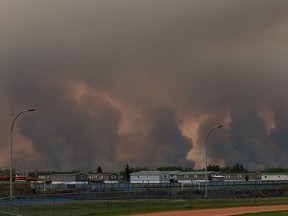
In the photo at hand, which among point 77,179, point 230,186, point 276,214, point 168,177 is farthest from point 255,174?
point 276,214

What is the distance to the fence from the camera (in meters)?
52.4

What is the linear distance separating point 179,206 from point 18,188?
46.8 m

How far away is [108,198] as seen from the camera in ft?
253

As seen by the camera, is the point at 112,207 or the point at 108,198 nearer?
the point at 112,207

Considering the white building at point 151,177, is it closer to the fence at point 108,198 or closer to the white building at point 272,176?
the white building at point 272,176

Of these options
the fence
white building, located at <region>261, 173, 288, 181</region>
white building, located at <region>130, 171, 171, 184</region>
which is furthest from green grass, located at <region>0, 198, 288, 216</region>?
white building, located at <region>261, 173, 288, 181</region>

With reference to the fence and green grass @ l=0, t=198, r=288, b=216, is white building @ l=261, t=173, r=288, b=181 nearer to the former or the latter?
the fence

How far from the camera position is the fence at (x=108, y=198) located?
52400 millimetres

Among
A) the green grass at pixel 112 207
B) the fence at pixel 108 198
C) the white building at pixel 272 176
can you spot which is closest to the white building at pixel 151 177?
the white building at pixel 272 176

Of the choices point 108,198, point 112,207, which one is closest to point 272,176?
point 108,198

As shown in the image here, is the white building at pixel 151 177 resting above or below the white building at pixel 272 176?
above

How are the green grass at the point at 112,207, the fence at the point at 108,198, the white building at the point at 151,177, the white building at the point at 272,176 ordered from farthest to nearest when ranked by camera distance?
the white building at the point at 272,176 → the white building at the point at 151,177 → the fence at the point at 108,198 → the green grass at the point at 112,207

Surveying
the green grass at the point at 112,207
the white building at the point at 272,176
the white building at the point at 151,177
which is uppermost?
the green grass at the point at 112,207

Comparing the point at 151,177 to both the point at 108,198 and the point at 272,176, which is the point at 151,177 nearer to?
the point at 272,176
